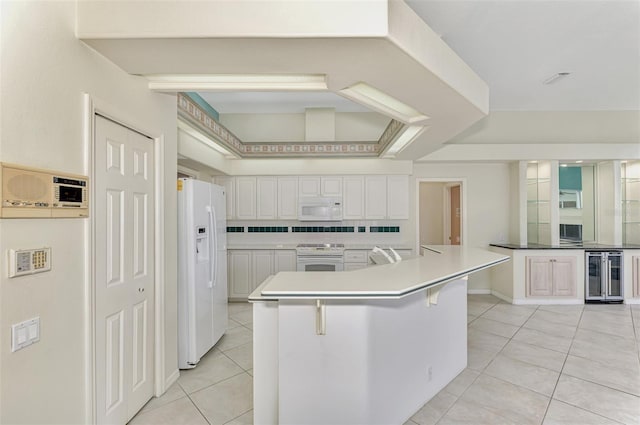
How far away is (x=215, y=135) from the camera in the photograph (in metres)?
3.62

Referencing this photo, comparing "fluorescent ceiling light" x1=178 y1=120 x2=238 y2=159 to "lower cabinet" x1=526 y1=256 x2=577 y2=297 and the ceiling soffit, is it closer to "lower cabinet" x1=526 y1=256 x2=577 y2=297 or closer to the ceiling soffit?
the ceiling soffit

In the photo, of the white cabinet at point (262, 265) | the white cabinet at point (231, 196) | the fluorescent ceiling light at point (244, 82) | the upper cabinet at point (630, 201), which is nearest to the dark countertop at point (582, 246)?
the upper cabinet at point (630, 201)

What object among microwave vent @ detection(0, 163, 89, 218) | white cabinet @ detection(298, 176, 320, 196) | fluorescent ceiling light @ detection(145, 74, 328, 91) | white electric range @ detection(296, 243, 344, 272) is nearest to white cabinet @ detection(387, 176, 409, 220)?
white electric range @ detection(296, 243, 344, 272)

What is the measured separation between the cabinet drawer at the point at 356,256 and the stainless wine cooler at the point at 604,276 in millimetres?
3481

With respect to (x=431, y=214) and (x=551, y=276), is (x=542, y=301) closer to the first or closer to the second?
(x=551, y=276)

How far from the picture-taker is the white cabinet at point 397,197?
17.0 feet

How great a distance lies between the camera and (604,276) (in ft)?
16.0

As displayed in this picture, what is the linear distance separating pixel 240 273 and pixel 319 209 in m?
1.69

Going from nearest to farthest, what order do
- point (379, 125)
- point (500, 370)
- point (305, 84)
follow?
1. point (305, 84)
2. point (500, 370)
3. point (379, 125)

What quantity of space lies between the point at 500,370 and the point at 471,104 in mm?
2400

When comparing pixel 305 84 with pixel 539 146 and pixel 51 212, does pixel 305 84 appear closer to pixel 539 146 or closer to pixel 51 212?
pixel 51 212

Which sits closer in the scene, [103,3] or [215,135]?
[103,3]

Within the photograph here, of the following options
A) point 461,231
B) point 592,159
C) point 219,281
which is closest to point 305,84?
point 219,281

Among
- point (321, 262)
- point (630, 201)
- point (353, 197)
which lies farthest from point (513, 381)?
point (630, 201)
